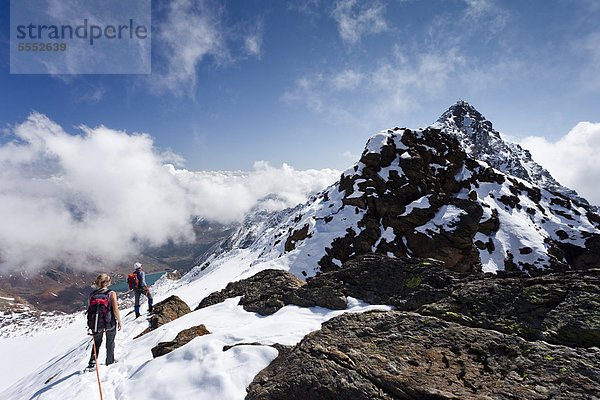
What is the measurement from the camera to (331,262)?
33.0 metres

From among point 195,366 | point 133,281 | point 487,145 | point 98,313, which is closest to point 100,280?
point 98,313

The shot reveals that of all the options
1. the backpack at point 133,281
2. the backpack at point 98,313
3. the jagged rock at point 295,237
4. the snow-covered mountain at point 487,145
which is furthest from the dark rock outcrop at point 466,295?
the snow-covered mountain at point 487,145

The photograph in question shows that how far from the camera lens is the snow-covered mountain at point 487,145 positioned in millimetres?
143500

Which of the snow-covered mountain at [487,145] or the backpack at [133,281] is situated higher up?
the snow-covered mountain at [487,145]

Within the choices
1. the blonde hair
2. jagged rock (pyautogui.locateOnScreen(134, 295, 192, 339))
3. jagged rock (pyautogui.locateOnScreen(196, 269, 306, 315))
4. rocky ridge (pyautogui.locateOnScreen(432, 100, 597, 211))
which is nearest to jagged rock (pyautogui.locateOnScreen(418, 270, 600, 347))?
jagged rock (pyautogui.locateOnScreen(196, 269, 306, 315))

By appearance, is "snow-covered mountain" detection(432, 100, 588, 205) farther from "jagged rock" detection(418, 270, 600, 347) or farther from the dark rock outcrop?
"jagged rock" detection(418, 270, 600, 347)

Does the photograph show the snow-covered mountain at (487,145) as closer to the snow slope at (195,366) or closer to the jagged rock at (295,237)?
the jagged rock at (295,237)

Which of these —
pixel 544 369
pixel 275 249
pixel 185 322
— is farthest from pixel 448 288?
pixel 275 249

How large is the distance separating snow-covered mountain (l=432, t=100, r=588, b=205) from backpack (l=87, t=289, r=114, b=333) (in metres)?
Result: 166

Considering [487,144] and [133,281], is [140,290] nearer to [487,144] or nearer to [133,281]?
[133,281]

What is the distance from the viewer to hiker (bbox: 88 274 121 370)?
873 centimetres

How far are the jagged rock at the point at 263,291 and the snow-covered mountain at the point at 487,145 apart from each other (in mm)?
157853

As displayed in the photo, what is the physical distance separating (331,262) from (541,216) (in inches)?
1983

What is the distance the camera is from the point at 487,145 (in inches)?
6038
